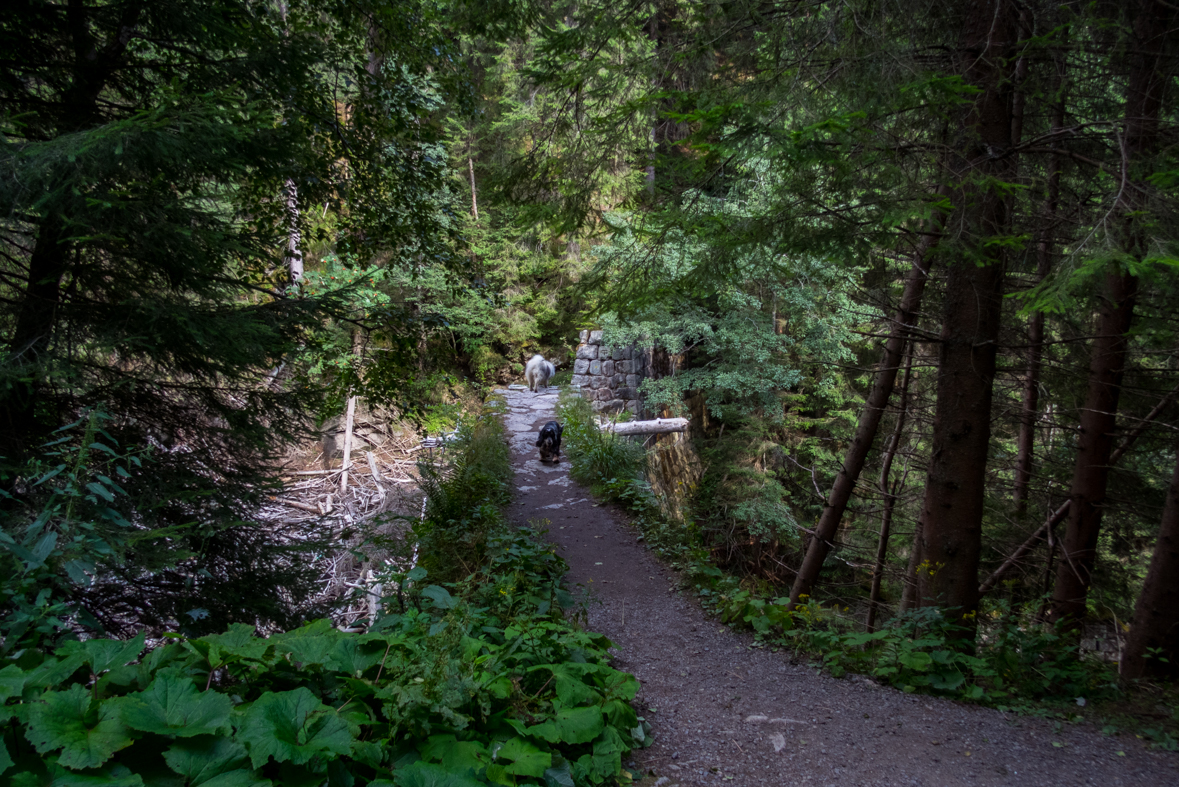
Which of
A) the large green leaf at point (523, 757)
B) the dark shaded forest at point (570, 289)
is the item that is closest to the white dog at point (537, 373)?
the dark shaded forest at point (570, 289)

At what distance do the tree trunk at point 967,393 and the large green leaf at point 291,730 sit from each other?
460cm

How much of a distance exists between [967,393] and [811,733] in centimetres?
290

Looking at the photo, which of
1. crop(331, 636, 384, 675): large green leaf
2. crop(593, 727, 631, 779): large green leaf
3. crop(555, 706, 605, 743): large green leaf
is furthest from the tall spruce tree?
crop(593, 727, 631, 779): large green leaf

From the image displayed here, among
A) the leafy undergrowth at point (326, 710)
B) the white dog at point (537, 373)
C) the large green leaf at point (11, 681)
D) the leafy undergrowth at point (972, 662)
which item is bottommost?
the leafy undergrowth at point (972, 662)

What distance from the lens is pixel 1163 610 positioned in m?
4.33

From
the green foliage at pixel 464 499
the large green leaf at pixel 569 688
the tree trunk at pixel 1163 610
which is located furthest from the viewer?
the green foliage at pixel 464 499

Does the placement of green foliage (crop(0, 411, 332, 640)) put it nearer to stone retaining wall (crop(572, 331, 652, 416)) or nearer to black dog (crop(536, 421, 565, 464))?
black dog (crop(536, 421, 565, 464))

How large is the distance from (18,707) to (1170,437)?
7425mm

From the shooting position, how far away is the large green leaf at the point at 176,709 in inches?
55.2

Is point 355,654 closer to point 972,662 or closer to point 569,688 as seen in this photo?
point 569,688

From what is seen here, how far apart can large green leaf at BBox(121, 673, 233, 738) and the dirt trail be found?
1999 mm

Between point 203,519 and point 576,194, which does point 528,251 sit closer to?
point 576,194

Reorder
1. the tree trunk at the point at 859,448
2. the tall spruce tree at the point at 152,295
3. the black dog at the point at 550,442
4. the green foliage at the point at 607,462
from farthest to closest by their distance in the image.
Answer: the black dog at the point at 550,442, the green foliage at the point at 607,462, the tree trunk at the point at 859,448, the tall spruce tree at the point at 152,295

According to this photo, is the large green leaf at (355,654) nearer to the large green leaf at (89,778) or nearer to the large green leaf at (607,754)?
the large green leaf at (89,778)
